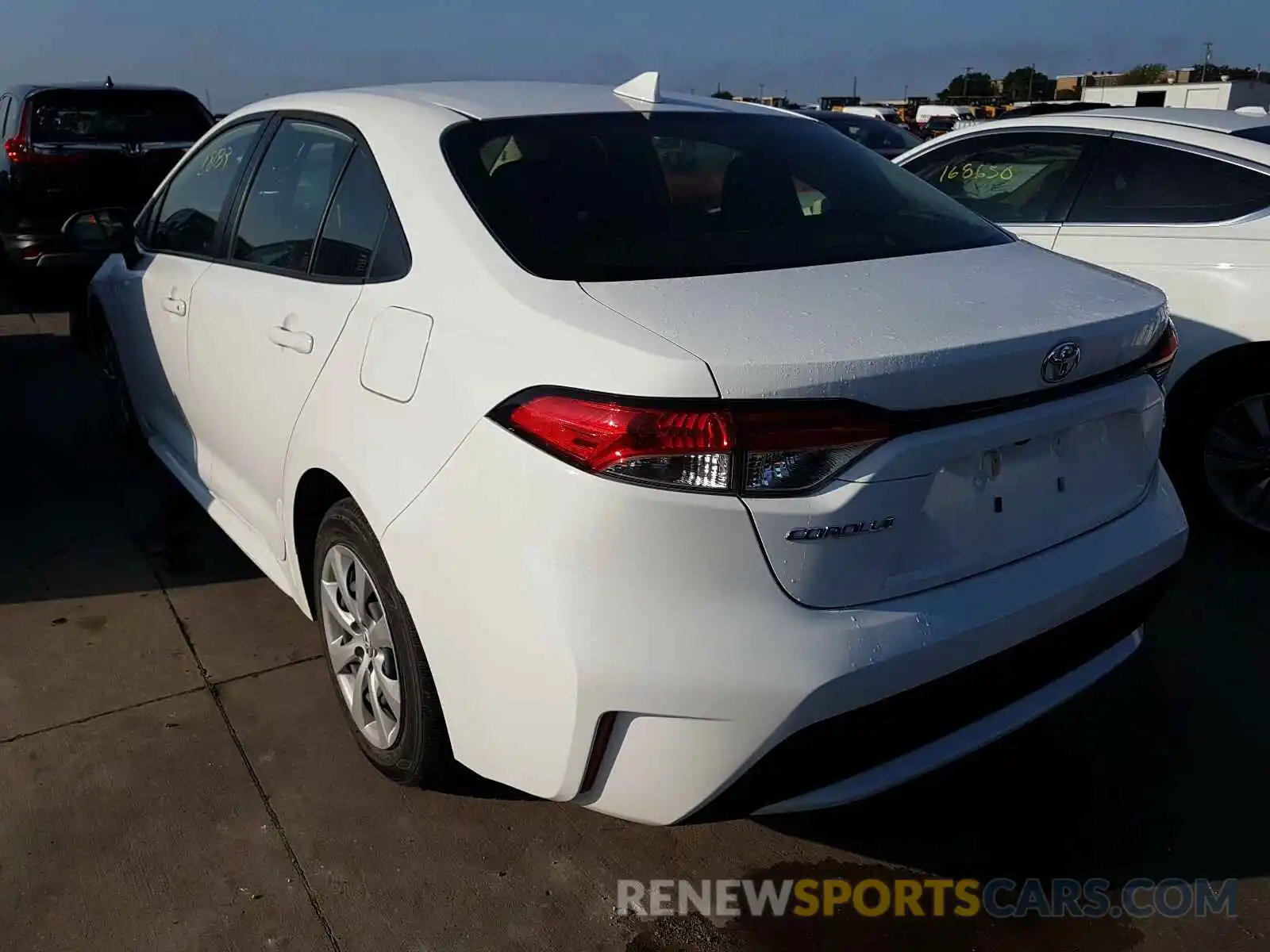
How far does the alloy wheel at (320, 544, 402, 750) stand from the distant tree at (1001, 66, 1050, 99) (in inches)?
3172

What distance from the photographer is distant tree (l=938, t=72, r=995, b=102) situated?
93.6m

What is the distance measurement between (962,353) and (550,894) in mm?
1436

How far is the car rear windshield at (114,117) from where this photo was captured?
26.5 feet

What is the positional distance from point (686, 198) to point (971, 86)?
103m

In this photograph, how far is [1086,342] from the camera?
6.84 feet

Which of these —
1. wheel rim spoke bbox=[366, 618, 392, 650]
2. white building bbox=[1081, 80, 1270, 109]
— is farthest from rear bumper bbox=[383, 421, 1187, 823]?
white building bbox=[1081, 80, 1270, 109]

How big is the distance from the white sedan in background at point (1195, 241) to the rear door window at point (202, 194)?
10.4 feet

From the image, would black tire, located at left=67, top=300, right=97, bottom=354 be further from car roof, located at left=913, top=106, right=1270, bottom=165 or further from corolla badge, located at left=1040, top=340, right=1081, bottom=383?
corolla badge, located at left=1040, top=340, right=1081, bottom=383

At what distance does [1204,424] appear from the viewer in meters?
4.08

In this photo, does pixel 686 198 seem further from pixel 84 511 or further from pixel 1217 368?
pixel 84 511

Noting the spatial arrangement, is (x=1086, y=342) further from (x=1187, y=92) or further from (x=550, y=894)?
(x=1187, y=92)

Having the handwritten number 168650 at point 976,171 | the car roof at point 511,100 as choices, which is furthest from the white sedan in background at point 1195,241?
the car roof at point 511,100

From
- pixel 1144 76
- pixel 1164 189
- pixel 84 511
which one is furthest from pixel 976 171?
pixel 1144 76

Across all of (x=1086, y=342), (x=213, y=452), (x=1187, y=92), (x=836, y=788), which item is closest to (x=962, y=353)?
(x=1086, y=342)
